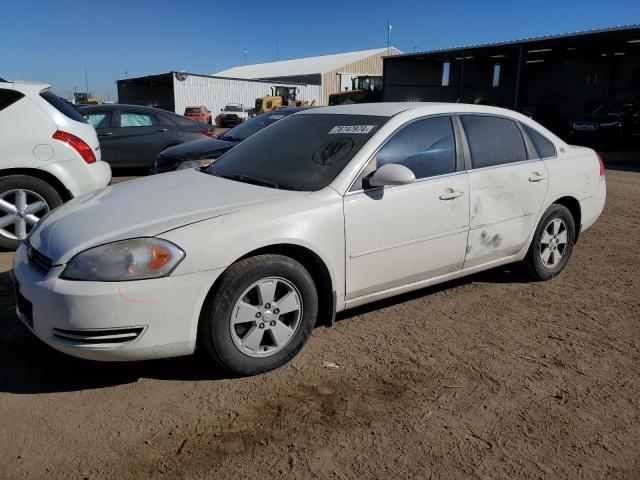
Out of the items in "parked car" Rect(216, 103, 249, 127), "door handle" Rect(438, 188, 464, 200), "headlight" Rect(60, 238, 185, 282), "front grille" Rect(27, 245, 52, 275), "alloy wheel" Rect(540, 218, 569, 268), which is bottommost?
"parked car" Rect(216, 103, 249, 127)

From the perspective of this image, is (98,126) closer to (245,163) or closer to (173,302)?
(245,163)

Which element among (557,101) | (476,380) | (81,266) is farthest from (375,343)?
(557,101)

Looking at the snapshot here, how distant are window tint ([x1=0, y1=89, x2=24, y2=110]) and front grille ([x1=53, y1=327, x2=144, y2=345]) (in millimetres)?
3663

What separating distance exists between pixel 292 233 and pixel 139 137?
28.1 feet

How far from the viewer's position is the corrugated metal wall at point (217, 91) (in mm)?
39656

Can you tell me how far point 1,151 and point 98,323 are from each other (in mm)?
3517

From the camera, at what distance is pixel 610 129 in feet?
61.3

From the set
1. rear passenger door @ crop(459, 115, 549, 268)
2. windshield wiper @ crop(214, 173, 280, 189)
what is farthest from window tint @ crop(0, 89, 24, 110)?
rear passenger door @ crop(459, 115, 549, 268)

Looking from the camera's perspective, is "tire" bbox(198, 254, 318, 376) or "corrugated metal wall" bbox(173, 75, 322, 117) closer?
"tire" bbox(198, 254, 318, 376)

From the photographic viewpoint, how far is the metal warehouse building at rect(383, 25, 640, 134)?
2644 centimetres

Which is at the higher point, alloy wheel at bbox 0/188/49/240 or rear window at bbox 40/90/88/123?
rear window at bbox 40/90/88/123

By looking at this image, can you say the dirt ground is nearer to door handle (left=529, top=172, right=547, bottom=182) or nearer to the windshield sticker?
door handle (left=529, top=172, right=547, bottom=182)

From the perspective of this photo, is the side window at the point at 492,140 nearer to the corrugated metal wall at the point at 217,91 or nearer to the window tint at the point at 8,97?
the window tint at the point at 8,97

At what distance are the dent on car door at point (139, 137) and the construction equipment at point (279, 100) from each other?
90.3ft
